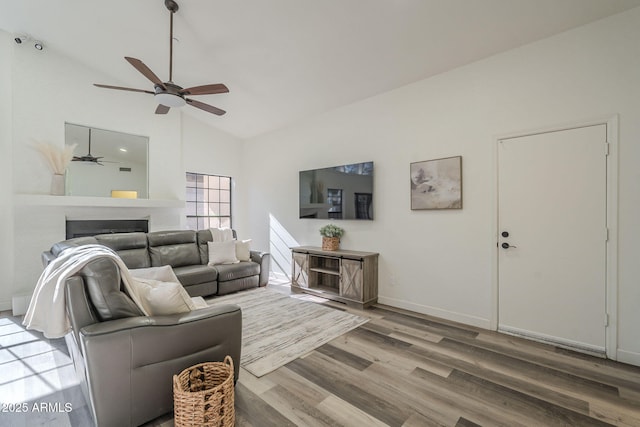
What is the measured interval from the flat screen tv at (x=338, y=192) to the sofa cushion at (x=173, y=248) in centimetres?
196

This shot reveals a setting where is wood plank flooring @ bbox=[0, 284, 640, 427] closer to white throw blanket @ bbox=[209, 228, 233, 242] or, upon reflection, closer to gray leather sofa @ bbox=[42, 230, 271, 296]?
gray leather sofa @ bbox=[42, 230, 271, 296]

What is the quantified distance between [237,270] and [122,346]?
9.90 ft

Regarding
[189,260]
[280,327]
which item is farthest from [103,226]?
[280,327]

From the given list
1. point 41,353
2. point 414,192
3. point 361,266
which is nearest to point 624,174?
point 414,192

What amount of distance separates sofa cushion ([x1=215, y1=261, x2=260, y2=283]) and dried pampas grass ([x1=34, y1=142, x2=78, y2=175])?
270 cm

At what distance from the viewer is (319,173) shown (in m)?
4.70

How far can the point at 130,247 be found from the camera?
4.23 metres

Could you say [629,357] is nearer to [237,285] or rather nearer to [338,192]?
[338,192]

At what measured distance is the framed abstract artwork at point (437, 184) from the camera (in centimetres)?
334

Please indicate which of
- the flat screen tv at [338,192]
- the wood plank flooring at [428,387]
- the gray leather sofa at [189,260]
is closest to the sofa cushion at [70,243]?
the gray leather sofa at [189,260]

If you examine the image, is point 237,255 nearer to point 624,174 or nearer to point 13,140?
point 13,140

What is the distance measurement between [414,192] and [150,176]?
4638mm

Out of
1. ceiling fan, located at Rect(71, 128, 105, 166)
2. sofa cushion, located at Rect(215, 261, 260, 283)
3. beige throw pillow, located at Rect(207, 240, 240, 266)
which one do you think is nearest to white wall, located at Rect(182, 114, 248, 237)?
ceiling fan, located at Rect(71, 128, 105, 166)

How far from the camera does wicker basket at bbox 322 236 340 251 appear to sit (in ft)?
14.4
